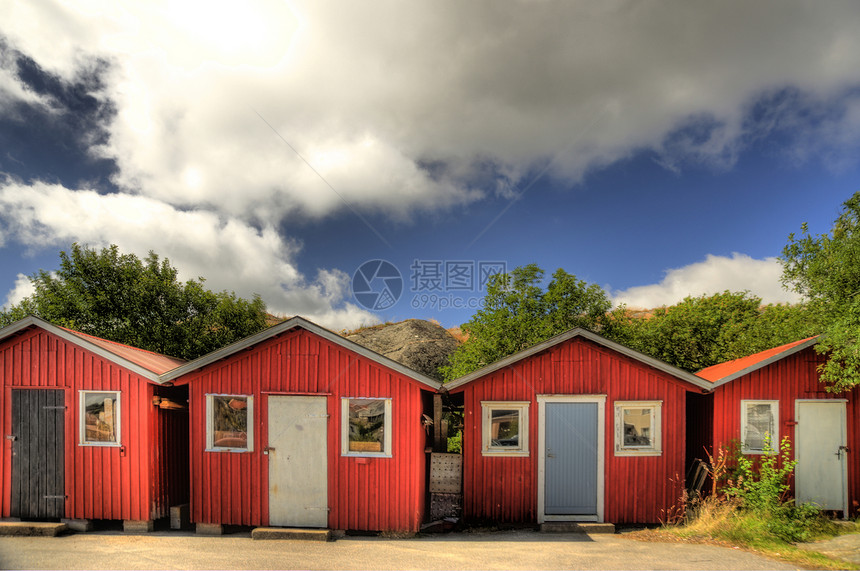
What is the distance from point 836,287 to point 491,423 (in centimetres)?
838

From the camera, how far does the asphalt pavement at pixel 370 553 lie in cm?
813

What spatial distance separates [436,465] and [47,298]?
73.6ft

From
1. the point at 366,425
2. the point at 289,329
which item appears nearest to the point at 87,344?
the point at 289,329

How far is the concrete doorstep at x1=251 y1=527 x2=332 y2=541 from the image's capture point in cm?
952

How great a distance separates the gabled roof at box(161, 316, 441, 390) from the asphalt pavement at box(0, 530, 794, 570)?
3102 mm

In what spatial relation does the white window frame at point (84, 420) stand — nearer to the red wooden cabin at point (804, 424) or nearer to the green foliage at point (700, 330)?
the red wooden cabin at point (804, 424)

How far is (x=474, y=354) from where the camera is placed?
21484 mm

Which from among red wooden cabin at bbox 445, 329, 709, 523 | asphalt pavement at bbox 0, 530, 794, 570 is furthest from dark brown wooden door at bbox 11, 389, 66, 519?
red wooden cabin at bbox 445, 329, 709, 523

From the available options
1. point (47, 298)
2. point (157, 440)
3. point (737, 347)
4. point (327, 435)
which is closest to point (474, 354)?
point (737, 347)

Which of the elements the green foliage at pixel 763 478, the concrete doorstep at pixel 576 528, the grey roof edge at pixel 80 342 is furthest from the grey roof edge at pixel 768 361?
the grey roof edge at pixel 80 342

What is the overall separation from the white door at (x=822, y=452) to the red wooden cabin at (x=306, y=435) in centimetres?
848

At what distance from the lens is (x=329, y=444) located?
391 inches

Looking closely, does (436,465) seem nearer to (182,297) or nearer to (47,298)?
(182,297)

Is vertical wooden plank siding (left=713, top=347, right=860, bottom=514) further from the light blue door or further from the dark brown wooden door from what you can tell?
the dark brown wooden door
